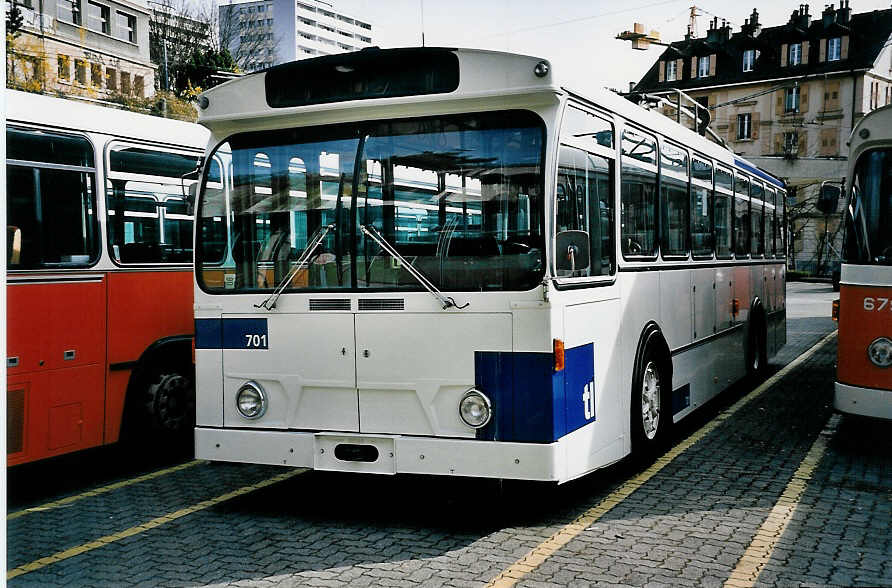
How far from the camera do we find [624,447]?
295 inches

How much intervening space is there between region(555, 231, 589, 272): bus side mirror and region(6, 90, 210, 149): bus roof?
4211mm

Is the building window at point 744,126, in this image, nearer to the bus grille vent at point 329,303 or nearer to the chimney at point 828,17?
the chimney at point 828,17

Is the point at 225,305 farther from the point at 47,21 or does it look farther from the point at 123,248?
the point at 47,21

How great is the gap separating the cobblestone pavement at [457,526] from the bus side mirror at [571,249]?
1.74 m

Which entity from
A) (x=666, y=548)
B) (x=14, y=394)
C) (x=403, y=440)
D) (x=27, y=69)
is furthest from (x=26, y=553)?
(x=27, y=69)

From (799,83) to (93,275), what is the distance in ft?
221

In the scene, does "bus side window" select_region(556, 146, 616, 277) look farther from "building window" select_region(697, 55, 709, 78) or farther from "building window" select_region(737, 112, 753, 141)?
"building window" select_region(697, 55, 709, 78)

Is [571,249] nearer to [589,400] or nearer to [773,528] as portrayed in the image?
[589,400]

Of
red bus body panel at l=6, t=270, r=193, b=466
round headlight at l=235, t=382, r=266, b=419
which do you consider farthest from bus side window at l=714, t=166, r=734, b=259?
round headlight at l=235, t=382, r=266, b=419

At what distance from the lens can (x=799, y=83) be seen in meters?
68.2

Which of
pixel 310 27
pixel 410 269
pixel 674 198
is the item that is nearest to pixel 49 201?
pixel 410 269

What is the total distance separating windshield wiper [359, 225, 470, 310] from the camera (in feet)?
20.5

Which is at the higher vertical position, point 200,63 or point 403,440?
point 200,63

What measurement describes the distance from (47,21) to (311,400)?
41.1 m
